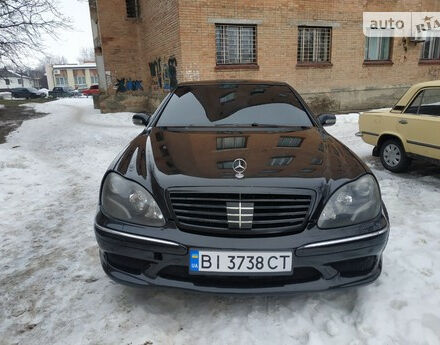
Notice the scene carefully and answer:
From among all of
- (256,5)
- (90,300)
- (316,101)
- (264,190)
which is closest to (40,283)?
(90,300)

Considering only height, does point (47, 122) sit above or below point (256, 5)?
below

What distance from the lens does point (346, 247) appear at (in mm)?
2027

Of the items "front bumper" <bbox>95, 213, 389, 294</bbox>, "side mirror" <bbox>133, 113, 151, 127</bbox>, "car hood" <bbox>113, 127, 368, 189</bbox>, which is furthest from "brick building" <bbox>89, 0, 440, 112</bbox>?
"front bumper" <bbox>95, 213, 389, 294</bbox>

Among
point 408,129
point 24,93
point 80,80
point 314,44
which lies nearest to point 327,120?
point 408,129

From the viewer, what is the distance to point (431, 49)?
49.6 feet

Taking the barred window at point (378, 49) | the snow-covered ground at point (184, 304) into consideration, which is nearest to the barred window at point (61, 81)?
the barred window at point (378, 49)

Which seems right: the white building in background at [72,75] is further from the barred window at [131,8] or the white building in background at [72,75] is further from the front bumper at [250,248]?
the front bumper at [250,248]

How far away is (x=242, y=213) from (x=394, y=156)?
4445 mm

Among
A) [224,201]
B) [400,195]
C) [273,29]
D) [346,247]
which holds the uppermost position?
[273,29]

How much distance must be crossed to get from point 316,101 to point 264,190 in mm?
12048

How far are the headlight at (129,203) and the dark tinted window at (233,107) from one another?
114 cm

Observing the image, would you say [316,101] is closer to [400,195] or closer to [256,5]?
[256,5]

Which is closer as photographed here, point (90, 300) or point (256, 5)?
point (90, 300)

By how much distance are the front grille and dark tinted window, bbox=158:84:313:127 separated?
1304 millimetres
